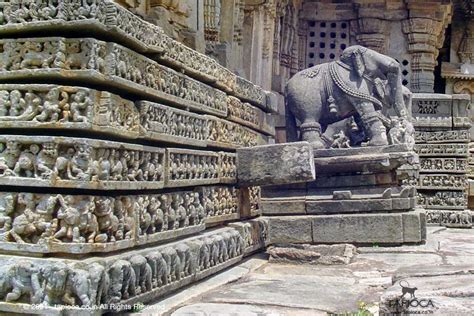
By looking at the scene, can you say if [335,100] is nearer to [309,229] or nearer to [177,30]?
[309,229]

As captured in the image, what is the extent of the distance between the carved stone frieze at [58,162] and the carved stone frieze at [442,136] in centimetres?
867

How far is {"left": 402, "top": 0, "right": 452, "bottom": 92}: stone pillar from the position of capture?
596 inches

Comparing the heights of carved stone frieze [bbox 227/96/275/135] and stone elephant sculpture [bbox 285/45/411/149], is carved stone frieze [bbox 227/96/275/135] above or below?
below

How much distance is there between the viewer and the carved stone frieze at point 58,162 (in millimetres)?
2770

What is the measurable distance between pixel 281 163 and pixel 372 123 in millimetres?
2866

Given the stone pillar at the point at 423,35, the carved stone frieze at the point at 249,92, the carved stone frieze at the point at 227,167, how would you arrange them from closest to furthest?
the carved stone frieze at the point at 227,167, the carved stone frieze at the point at 249,92, the stone pillar at the point at 423,35

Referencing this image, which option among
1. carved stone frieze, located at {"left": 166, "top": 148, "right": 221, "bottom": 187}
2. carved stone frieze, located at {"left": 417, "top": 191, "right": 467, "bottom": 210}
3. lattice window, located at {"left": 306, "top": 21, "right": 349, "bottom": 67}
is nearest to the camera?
carved stone frieze, located at {"left": 166, "top": 148, "right": 221, "bottom": 187}

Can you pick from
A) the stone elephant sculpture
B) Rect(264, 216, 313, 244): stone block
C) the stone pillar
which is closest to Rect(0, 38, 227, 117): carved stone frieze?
Rect(264, 216, 313, 244): stone block

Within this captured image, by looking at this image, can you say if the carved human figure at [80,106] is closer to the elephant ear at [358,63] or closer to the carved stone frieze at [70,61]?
the carved stone frieze at [70,61]

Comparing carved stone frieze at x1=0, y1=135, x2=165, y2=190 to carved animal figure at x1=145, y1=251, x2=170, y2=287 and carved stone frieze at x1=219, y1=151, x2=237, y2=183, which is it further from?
carved stone frieze at x1=219, y1=151, x2=237, y2=183

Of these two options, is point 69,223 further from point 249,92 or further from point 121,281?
point 249,92

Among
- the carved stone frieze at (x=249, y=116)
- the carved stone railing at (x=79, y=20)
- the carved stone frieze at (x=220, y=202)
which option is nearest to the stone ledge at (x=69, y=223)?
the carved stone railing at (x=79, y=20)

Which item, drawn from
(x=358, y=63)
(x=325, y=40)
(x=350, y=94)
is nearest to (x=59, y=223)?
(x=350, y=94)

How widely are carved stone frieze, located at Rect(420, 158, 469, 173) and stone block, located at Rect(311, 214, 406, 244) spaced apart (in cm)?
457
